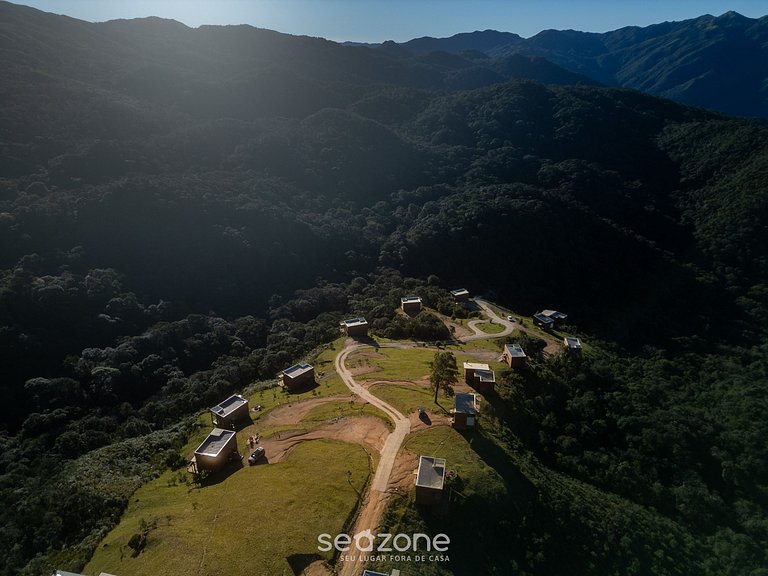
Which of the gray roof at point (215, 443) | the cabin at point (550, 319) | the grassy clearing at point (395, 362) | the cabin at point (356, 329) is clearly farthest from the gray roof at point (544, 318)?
the gray roof at point (215, 443)

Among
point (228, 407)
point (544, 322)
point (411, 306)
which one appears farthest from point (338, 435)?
point (544, 322)

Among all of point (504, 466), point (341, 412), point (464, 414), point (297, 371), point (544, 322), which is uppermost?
point (464, 414)

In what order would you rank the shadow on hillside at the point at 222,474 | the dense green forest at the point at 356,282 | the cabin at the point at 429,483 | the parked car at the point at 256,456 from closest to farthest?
the cabin at the point at 429,483, the shadow on hillside at the point at 222,474, the parked car at the point at 256,456, the dense green forest at the point at 356,282

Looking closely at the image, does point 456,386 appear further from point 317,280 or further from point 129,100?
point 129,100

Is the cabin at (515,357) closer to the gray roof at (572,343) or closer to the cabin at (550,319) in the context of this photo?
the gray roof at (572,343)

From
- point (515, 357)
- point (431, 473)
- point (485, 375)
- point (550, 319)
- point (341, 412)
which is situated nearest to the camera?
point (431, 473)

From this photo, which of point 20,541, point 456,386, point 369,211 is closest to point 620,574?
point 456,386

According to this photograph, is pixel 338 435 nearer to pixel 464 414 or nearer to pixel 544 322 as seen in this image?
pixel 464 414
